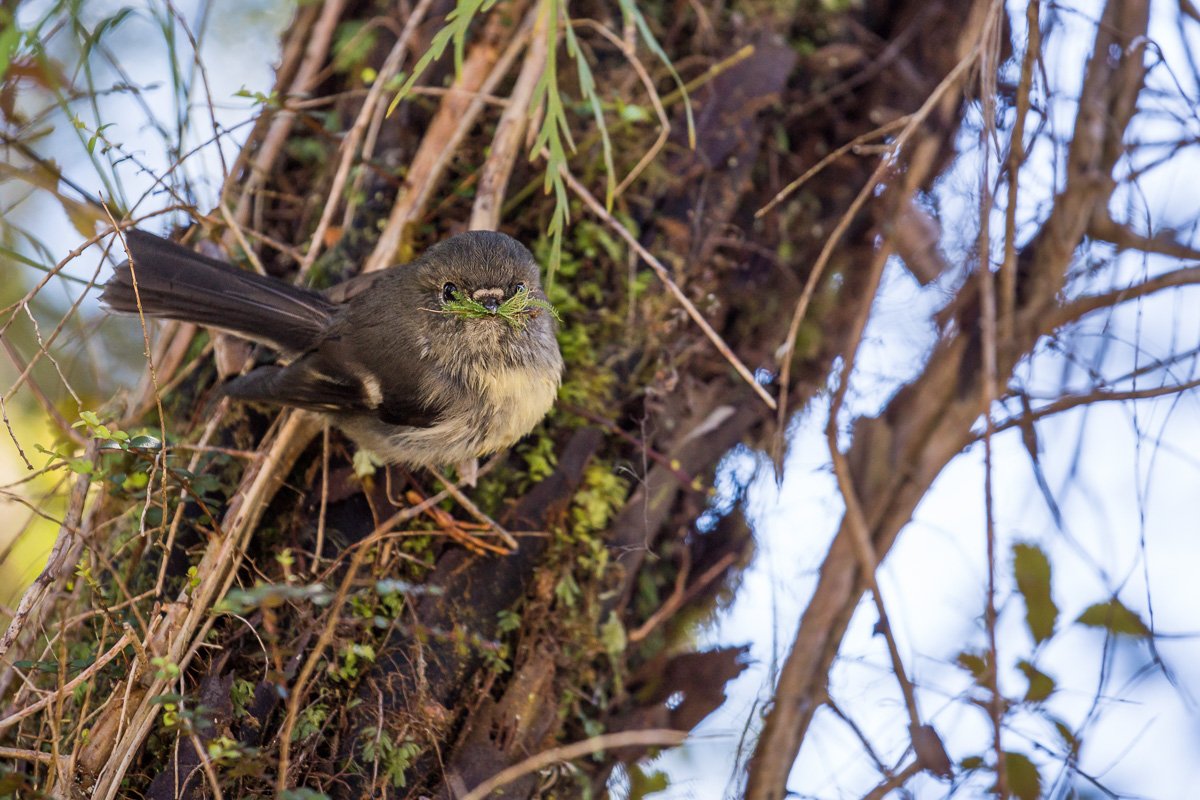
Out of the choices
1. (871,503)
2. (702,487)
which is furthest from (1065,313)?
(702,487)

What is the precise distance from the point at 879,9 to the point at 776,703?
2.63m

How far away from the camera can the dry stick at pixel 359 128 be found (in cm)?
335

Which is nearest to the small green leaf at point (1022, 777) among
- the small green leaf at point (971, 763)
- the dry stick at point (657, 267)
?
the small green leaf at point (971, 763)

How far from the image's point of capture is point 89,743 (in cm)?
254

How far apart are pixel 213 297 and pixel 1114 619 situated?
9.30ft

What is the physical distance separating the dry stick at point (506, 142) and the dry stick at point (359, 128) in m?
0.42

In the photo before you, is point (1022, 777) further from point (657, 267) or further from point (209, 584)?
point (209, 584)

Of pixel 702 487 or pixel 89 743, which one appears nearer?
pixel 89 743

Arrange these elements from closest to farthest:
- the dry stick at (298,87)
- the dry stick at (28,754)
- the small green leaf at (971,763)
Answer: the dry stick at (28,754), the small green leaf at (971,763), the dry stick at (298,87)

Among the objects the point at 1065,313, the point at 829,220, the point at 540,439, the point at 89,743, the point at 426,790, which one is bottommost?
the point at 89,743

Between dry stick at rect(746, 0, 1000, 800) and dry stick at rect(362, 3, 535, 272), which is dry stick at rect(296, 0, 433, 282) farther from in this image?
dry stick at rect(746, 0, 1000, 800)

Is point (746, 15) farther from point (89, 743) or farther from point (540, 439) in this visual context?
point (89, 743)

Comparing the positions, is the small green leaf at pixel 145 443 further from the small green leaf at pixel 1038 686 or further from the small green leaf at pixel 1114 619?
the small green leaf at pixel 1114 619

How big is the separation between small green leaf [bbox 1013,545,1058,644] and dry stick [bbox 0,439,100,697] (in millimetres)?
2550
